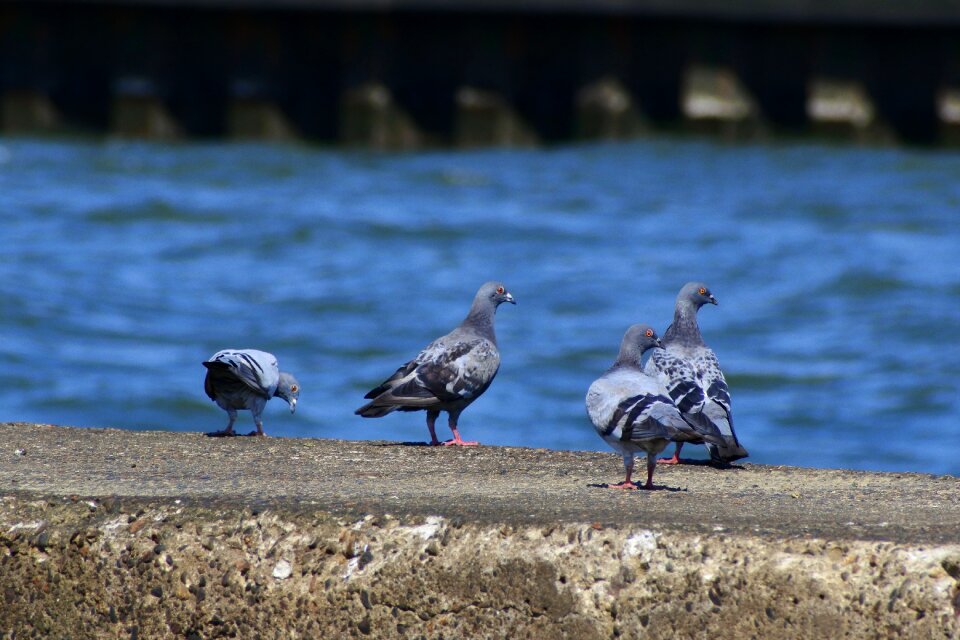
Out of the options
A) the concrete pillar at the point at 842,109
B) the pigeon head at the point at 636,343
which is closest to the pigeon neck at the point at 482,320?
the pigeon head at the point at 636,343

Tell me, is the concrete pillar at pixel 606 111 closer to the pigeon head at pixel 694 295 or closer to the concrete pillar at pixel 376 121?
the concrete pillar at pixel 376 121

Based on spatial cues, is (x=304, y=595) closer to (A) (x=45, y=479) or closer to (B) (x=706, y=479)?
(A) (x=45, y=479)

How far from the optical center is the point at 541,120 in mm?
28078

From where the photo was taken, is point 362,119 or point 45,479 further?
point 362,119

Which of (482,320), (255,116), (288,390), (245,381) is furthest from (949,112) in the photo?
(245,381)

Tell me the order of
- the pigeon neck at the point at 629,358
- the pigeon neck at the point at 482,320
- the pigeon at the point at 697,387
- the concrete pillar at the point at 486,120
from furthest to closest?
the concrete pillar at the point at 486,120
the pigeon neck at the point at 482,320
the pigeon at the point at 697,387
the pigeon neck at the point at 629,358

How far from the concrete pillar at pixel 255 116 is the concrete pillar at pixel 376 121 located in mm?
1324

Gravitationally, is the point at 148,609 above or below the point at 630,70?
below

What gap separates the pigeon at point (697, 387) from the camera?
20.8ft

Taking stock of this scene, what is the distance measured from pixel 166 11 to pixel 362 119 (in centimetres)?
450

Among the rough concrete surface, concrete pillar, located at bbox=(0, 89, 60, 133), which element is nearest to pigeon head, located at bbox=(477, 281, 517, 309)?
the rough concrete surface

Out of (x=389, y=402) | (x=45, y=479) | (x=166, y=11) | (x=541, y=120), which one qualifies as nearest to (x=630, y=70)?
(x=541, y=120)

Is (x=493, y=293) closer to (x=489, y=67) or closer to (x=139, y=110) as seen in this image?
(x=489, y=67)

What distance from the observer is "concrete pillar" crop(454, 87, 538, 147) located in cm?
2747
